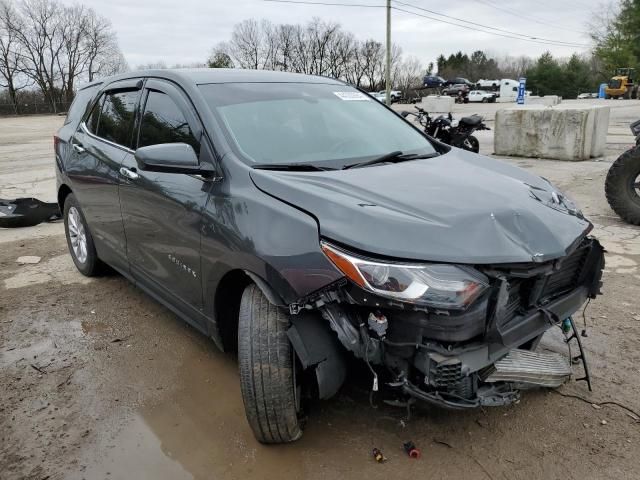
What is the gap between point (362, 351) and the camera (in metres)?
2.05

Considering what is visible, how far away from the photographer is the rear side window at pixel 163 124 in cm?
295

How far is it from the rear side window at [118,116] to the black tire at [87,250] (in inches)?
31.6

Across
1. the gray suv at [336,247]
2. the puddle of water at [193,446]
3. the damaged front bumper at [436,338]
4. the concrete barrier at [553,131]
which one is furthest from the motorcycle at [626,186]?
the puddle of water at [193,446]

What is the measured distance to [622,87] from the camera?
1937 inches

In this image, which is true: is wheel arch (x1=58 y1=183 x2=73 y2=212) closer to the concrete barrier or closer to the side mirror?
the side mirror

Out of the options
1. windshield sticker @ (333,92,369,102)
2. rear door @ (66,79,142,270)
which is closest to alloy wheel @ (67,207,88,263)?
rear door @ (66,79,142,270)

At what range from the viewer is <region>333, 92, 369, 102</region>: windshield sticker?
353cm

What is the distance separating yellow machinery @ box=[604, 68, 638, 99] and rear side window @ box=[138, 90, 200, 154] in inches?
2198

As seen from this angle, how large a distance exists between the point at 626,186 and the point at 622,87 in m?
52.1

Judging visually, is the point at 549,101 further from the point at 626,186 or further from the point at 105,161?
the point at 105,161

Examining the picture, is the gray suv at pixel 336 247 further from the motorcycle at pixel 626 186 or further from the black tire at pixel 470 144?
the black tire at pixel 470 144

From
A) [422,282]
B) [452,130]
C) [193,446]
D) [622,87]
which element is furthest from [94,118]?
[622,87]

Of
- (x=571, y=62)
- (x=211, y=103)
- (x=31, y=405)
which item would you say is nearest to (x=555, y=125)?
(x=211, y=103)

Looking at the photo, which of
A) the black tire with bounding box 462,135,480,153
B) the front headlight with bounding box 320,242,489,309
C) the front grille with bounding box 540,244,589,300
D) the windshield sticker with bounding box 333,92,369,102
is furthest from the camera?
the black tire with bounding box 462,135,480,153
